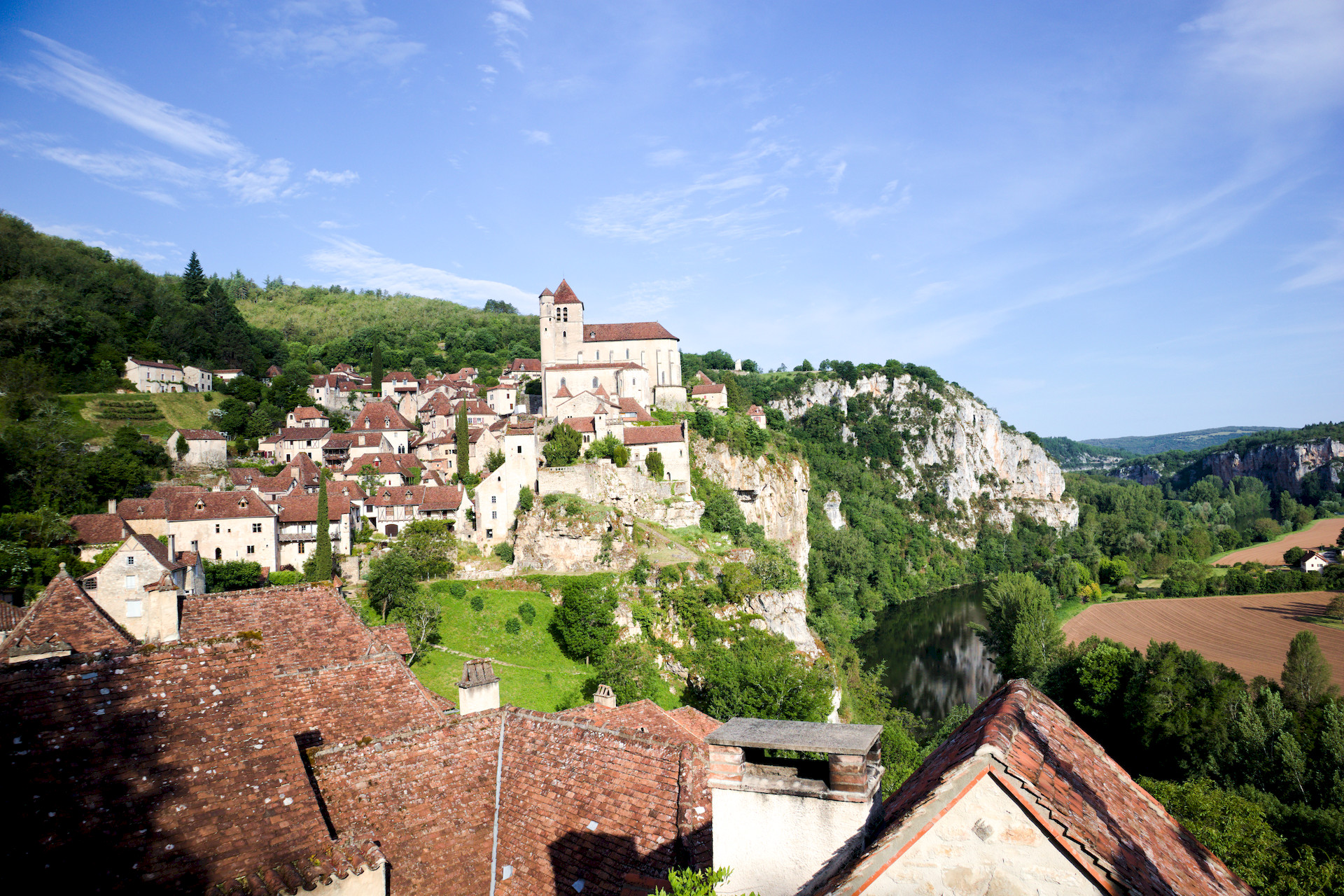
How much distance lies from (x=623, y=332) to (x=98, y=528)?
150ft

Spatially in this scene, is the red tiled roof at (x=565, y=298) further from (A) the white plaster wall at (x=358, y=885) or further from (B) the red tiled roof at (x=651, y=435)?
(A) the white plaster wall at (x=358, y=885)

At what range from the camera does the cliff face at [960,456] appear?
5399 inches

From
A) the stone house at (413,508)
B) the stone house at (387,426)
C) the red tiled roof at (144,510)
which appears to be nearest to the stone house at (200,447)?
the stone house at (387,426)

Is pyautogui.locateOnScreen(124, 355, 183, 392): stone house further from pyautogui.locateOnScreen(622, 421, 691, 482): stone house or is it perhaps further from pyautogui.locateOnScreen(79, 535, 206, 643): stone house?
pyautogui.locateOnScreen(622, 421, 691, 482): stone house

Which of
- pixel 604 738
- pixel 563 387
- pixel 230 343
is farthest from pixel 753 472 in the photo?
pixel 230 343

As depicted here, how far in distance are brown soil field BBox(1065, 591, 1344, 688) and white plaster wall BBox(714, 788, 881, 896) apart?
61.7 metres

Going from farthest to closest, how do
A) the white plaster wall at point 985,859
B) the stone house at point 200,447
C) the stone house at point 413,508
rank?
the stone house at point 200,447, the stone house at point 413,508, the white plaster wall at point 985,859

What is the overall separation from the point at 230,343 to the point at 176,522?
5362 centimetres

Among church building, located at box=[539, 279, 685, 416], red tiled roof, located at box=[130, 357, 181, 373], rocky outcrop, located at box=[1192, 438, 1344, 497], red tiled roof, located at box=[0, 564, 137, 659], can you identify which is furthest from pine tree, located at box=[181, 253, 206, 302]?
rocky outcrop, located at box=[1192, 438, 1344, 497]

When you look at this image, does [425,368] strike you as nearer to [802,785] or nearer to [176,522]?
[176,522]

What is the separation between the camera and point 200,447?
61.8 meters

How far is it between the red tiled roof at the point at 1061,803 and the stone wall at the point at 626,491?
43.7m

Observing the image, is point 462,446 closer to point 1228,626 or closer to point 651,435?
point 651,435

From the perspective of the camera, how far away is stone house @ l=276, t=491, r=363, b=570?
47.0 m
